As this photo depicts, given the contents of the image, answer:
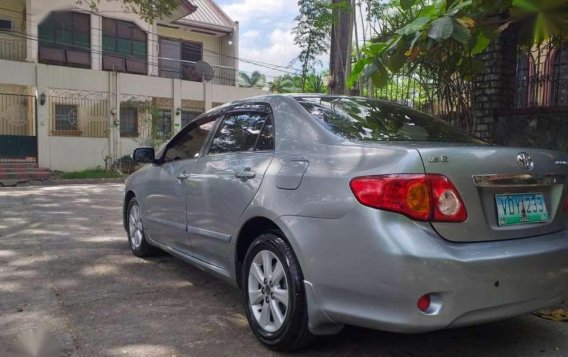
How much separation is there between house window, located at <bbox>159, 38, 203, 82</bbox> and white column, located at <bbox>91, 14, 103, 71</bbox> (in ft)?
8.49

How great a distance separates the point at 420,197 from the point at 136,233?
3867 mm

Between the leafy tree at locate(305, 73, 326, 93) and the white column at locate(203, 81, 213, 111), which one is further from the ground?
the white column at locate(203, 81, 213, 111)

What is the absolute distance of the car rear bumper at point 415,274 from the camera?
248 cm

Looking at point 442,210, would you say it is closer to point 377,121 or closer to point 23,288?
point 377,121

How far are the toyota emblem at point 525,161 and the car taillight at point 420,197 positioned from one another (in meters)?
0.47

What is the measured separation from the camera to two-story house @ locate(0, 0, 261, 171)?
61.9 ft

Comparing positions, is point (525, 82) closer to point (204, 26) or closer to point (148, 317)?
point (148, 317)

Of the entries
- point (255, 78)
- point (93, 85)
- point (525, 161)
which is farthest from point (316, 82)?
point (255, 78)

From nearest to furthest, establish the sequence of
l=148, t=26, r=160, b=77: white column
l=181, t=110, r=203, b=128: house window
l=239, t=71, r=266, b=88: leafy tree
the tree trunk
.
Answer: the tree trunk
l=148, t=26, r=160, b=77: white column
l=181, t=110, r=203, b=128: house window
l=239, t=71, r=266, b=88: leafy tree

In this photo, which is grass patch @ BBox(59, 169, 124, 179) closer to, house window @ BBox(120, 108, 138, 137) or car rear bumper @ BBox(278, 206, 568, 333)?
house window @ BBox(120, 108, 138, 137)

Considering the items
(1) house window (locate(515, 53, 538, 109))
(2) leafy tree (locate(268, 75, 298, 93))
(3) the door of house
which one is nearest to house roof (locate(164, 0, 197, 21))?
(3) the door of house

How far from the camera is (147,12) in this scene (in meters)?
12.1

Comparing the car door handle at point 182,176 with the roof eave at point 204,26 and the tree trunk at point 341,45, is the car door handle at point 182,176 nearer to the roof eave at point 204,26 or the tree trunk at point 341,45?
the tree trunk at point 341,45

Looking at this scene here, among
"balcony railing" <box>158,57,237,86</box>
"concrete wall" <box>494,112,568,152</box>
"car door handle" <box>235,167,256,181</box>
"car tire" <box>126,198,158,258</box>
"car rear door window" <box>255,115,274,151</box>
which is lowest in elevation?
"car tire" <box>126,198,158,258</box>
